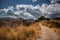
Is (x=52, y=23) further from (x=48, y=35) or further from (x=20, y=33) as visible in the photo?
(x=20, y=33)

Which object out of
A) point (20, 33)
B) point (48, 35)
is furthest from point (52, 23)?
point (20, 33)

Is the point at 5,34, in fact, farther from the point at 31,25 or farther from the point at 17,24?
the point at 31,25

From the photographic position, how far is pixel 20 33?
3.82 metres

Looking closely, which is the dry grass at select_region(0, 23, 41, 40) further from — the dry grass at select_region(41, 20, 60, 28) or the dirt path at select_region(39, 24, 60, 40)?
the dry grass at select_region(41, 20, 60, 28)

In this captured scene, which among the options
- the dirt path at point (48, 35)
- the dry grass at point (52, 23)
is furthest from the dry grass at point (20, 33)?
the dry grass at point (52, 23)

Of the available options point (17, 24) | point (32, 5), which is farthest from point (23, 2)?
point (17, 24)

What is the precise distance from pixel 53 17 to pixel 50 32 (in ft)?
1.39

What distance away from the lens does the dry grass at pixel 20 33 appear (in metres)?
3.66

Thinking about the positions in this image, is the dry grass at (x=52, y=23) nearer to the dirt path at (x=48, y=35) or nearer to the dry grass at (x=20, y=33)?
the dirt path at (x=48, y=35)

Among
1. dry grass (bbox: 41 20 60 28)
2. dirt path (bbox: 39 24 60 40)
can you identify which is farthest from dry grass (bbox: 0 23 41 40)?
dry grass (bbox: 41 20 60 28)

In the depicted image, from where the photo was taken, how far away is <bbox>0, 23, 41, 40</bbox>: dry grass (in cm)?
366

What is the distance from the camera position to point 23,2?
3969 millimetres

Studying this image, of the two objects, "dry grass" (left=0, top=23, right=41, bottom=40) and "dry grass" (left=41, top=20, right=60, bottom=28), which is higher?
"dry grass" (left=41, top=20, right=60, bottom=28)

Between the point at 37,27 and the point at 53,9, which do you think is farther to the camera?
the point at 37,27
